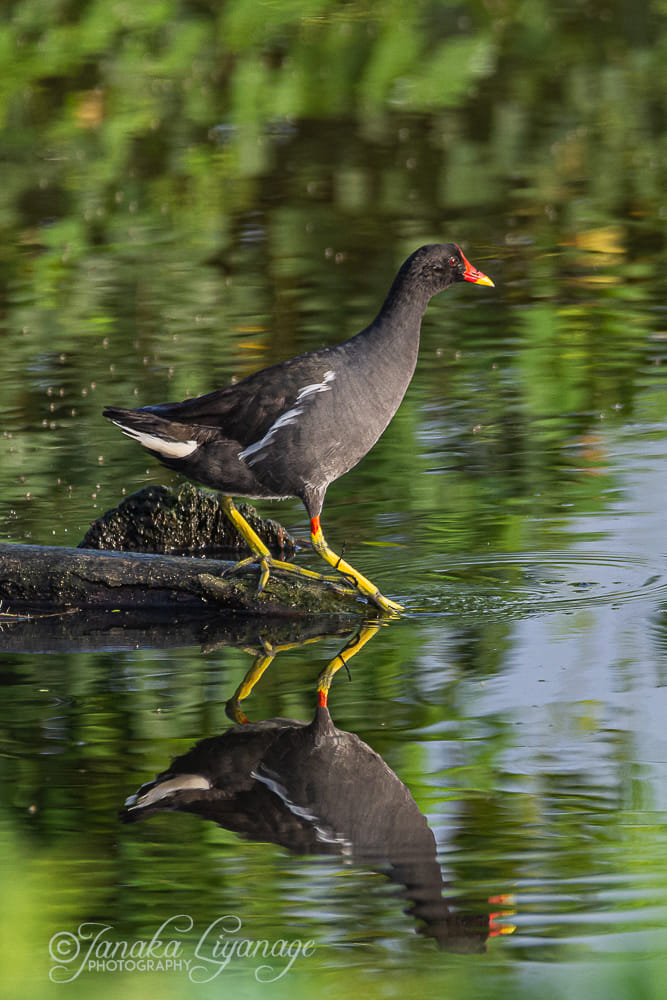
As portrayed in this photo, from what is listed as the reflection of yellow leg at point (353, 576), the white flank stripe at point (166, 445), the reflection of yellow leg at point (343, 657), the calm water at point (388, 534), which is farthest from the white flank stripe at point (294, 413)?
the reflection of yellow leg at point (343, 657)

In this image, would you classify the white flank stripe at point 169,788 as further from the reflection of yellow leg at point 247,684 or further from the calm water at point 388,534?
the reflection of yellow leg at point 247,684

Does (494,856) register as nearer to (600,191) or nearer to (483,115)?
(600,191)

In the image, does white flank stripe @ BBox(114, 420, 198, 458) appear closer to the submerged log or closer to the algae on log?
the algae on log

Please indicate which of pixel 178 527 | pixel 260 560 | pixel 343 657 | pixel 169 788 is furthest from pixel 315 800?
pixel 178 527

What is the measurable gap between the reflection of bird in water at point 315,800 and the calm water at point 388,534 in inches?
1.0

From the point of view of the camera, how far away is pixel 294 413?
7.78m

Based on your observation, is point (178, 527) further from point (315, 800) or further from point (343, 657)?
point (315, 800)

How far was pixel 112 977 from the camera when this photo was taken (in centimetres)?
445

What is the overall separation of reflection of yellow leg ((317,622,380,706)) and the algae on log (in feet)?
0.78

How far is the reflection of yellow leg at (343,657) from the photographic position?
6887 millimetres

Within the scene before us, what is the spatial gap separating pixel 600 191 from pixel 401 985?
1469cm

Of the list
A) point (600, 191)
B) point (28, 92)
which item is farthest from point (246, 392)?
point (28, 92)

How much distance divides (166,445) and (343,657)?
131 centimetres

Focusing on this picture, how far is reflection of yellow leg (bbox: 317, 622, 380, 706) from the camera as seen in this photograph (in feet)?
22.6
